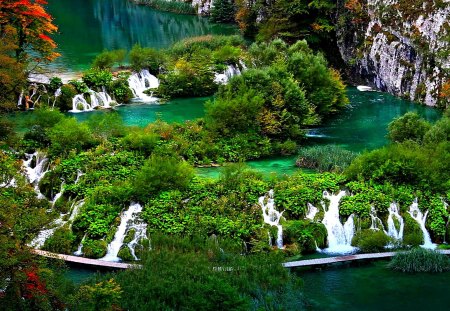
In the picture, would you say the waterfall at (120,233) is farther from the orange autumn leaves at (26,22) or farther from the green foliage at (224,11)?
the green foliage at (224,11)

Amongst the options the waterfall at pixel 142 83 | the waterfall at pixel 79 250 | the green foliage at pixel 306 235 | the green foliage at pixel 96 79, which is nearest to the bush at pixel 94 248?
the waterfall at pixel 79 250

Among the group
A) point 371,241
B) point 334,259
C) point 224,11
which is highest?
point 224,11

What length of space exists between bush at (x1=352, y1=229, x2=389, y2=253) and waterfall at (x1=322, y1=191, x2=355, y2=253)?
0.27 metres

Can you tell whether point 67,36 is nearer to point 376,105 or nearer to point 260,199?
point 376,105

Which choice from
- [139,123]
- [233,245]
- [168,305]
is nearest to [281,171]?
[233,245]

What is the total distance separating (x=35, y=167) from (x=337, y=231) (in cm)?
1121

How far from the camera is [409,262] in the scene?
759 inches

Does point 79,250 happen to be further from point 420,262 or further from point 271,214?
point 420,262

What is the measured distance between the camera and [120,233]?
2097 cm

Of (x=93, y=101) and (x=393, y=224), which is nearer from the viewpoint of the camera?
(x=393, y=224)

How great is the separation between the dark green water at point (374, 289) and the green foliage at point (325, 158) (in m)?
6.45

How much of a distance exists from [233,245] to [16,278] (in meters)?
8.67

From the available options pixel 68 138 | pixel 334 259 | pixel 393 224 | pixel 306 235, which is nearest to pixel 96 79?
pixel 68 138

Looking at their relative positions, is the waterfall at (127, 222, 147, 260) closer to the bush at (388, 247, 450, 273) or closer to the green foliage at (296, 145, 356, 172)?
the bush at (388, 247, 450, 273)
